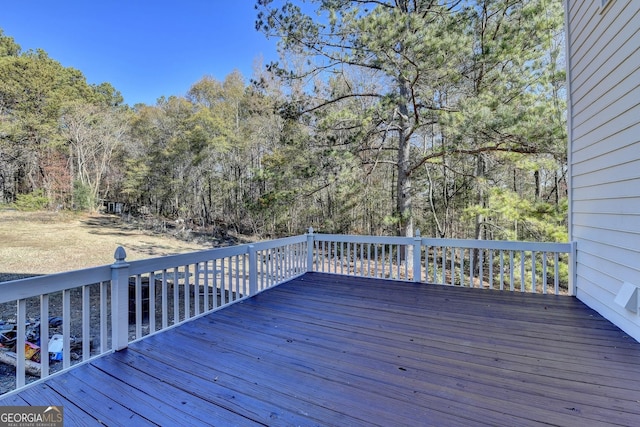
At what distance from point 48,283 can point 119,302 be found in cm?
50

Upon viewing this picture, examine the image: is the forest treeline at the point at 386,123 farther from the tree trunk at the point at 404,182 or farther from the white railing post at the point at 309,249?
the white railing post at the point at 309,249

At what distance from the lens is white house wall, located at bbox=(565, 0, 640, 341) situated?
2551 mm

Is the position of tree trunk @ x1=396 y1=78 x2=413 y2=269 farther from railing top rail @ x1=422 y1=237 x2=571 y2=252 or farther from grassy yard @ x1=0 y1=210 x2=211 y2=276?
grassy yard @ x1=0 y1=210 x2=211 y2=276

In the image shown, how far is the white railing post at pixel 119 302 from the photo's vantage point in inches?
95.1

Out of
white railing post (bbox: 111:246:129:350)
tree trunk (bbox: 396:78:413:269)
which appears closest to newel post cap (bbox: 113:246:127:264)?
white railing post (bbox: 111:246:129:350)

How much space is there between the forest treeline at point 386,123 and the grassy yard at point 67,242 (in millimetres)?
2878

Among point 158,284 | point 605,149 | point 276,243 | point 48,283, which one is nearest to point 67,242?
point 158,284

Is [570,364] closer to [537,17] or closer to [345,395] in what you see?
[345,395]

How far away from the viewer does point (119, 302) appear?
2420 millimetres

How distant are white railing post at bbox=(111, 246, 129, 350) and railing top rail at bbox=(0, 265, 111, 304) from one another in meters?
0.07

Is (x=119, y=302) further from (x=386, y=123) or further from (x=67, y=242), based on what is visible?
(x=67, y=242)

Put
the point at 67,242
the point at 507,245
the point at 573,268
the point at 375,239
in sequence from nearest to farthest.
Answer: the point at 573,268, the point at 507,245, the point at 375,239, the point at 67,242

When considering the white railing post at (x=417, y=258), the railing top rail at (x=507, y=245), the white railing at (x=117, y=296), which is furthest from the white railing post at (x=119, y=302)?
the railing top rail at (x=507, y=245)

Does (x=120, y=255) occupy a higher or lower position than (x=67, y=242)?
higher
